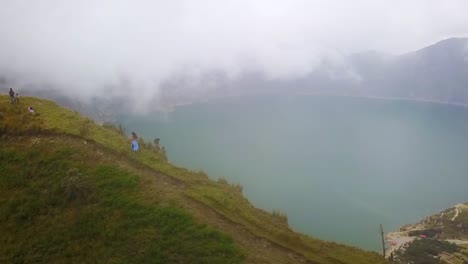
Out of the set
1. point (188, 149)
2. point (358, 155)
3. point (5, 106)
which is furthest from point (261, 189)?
point (5, 106)

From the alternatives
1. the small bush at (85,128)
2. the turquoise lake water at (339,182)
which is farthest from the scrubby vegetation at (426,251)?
the small bush at (85,128)

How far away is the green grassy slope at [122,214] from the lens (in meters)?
18.9

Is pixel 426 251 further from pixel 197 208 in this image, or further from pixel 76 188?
pixel 76 188

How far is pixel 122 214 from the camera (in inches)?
799

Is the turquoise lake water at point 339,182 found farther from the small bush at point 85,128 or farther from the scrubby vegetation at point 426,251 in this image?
the small bush at point 85,128

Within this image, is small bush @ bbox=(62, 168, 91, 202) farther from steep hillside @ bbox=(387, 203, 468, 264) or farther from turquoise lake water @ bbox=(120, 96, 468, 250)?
turquoise lake water @ bbox=(120, 96, 468, 250)

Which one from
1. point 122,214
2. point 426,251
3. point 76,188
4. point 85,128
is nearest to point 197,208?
point 122,214

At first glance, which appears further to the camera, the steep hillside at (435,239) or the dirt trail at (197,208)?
the steep hillside at (435,239)

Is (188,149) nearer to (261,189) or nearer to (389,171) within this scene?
(261,189)

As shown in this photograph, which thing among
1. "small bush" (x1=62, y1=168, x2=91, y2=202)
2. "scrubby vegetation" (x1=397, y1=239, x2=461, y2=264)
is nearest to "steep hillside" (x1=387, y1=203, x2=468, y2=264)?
"scrubby vegetation" (x1=397, y1=239, x2=461, y2=264)

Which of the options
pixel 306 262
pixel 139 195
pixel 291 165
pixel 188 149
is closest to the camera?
pixel 306 262

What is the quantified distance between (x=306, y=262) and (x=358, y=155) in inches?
7081

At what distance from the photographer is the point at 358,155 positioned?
19025 cm

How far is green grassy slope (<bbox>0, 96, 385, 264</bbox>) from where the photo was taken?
1891cm
